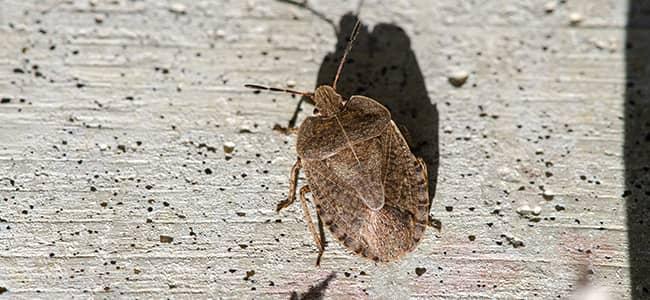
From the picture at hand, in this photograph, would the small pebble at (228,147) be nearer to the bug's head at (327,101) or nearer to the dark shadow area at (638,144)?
the bug's head at (327,101)

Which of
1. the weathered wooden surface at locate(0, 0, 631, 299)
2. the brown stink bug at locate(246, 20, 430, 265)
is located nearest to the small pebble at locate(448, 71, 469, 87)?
the weathered wooden surface at locate(0, 0, 631, 299)

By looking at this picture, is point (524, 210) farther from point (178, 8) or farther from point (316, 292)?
point (178, 8)

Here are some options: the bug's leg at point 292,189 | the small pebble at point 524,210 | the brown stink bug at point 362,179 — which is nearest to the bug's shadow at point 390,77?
the brown stink bug at point 362,179

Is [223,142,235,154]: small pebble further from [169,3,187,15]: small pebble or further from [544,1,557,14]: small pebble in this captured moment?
[544,1,557,14]: small pebble

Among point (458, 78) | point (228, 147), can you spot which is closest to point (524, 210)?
point (458, 78)

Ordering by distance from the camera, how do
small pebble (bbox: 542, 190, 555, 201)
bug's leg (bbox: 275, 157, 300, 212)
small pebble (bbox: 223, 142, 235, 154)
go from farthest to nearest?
small pebble (bbox: 223, 142, 235, 154)
small pebble (bbox: 542, 190, 555, 201)
bug's leg (bbox: 275, 157, 300, 212)

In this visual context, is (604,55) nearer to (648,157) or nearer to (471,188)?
(648,157)
